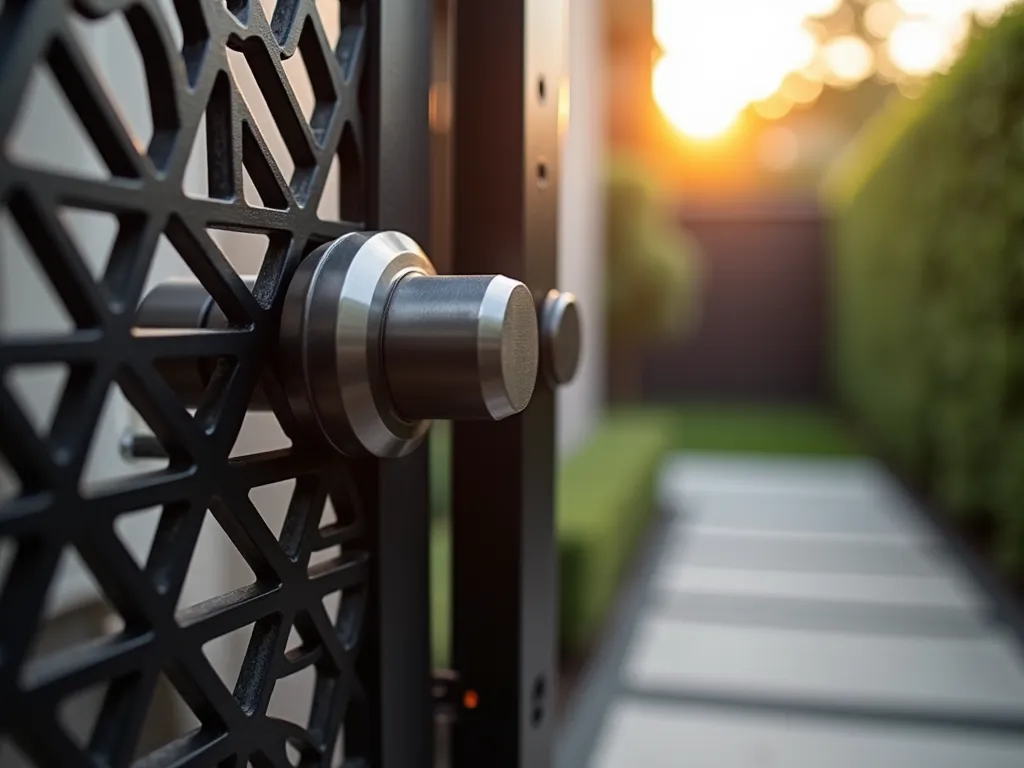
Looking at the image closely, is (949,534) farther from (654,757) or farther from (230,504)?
(230,504)

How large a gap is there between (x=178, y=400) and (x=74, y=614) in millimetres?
594

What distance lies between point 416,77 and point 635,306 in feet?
27.2

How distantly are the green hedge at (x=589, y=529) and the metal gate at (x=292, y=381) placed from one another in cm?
141

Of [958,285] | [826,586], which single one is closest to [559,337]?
[826,586]

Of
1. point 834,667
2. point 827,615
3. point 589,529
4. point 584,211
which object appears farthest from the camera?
point 584,211

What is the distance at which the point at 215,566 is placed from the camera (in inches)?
21.0

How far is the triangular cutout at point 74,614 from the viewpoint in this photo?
2.76 feet

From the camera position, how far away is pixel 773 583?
14.0 ft

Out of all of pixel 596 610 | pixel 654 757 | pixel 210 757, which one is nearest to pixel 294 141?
pixel 210 757

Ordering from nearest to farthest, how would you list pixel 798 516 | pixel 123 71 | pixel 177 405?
pixel 177 405 → pixel 123 71 → pixel 798 516

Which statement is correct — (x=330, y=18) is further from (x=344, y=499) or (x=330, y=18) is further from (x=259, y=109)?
(x=344, y=499)

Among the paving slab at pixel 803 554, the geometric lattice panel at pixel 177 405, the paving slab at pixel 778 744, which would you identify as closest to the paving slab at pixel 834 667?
the paving slab at pixel 778 744

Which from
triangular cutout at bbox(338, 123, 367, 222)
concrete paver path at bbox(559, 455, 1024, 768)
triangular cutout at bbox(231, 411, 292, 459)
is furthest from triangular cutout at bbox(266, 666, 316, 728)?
concrete paver path at bbox(559, 455, 1024, 768)

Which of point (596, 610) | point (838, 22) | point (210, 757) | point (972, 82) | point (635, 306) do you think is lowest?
point (596, 610)
